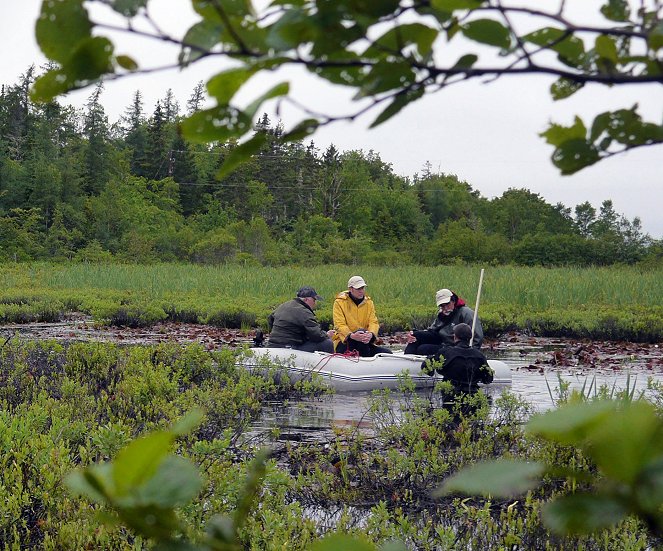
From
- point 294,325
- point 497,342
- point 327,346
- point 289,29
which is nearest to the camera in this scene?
point 289,29

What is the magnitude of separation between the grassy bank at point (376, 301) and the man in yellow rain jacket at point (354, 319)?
226 inches

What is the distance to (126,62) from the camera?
78 cm

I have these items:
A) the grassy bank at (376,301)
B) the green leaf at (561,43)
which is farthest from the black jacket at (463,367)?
the green leaf at (561,43)

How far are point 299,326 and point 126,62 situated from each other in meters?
11.1

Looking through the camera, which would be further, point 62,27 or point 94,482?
point 62,27

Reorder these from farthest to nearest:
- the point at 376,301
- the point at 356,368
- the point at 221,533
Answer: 1. the point at 376,301
2. the point at 356,368
3. the point at 221,533

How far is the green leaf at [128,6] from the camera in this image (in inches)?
28.3

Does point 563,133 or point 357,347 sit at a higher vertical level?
point 563,133

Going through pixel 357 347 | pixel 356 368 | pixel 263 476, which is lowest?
pixel 356 368

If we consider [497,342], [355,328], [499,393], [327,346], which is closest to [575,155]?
[499,393]

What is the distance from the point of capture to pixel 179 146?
65312mm

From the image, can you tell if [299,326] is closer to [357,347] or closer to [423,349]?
[357,347]

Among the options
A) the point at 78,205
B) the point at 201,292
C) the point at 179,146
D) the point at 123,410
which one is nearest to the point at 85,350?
the point at 123,410

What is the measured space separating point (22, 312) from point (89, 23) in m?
20.0
